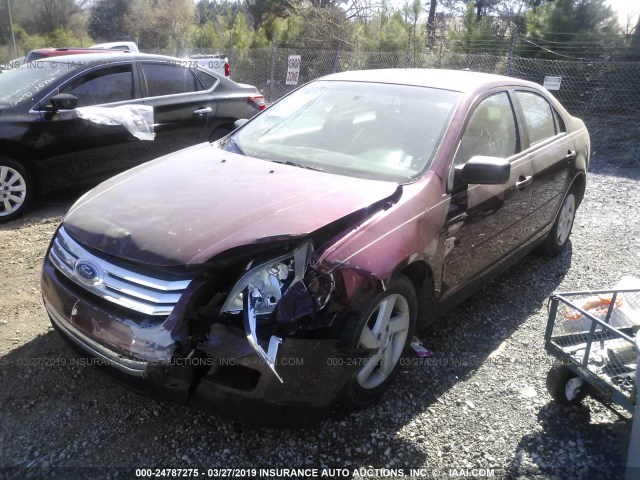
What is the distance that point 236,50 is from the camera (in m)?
18.2

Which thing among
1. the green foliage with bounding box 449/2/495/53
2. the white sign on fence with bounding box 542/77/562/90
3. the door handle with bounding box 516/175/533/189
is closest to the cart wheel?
the door handle with bounding box 516/175/533/189

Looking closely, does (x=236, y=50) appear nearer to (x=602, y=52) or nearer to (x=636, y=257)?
(x=602, y=52)

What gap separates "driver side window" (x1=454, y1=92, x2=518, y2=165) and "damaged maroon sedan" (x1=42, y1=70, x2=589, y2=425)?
0.02 m

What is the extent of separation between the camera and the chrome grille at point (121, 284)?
220cm

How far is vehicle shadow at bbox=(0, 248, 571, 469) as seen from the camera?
7.75 ft

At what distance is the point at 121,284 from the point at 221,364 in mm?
573

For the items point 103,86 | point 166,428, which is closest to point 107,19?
point 103,86

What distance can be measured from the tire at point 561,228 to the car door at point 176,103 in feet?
13.4

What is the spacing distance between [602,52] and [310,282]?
12.4m

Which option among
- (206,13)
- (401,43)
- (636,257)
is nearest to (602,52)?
(401,43)

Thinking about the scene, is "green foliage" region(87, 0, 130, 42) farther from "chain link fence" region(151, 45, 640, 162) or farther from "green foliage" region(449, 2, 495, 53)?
"chain link fence" region(151, 45, 640, 162)

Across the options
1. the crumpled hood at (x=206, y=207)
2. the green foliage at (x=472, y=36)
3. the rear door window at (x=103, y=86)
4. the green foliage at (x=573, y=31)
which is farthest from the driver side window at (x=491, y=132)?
the green foliage at (x=472, y=36)

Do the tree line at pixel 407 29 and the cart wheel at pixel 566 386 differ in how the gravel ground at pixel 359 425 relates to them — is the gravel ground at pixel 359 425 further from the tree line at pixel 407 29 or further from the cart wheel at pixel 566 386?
the tree line at pixel 407 29

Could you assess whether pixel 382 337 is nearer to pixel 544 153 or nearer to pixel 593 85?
pixel 544 153
